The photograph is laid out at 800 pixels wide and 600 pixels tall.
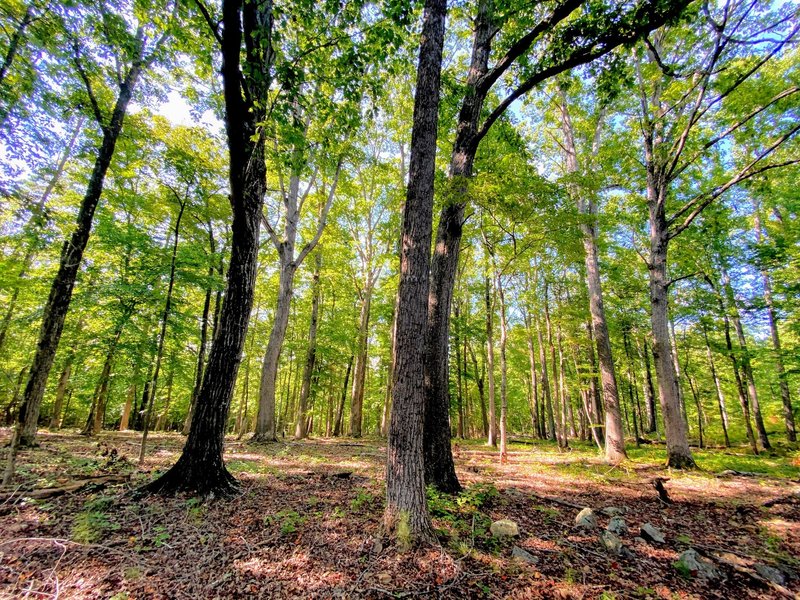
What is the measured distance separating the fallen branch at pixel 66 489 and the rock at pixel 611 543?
6.82 meters

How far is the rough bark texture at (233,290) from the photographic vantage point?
441 centimetres

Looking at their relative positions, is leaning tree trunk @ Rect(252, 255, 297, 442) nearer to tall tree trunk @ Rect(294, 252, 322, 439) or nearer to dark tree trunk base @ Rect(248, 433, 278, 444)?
dark tree trunk base @ Rect(248, 433, 278, 444)

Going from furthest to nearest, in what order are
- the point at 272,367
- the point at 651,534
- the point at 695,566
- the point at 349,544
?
the point at 272,367
the point at 651,534
the point at 349,544
the point at 695,566

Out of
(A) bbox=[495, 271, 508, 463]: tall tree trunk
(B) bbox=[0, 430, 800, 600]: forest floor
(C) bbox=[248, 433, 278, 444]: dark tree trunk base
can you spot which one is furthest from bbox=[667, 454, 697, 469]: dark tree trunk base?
(C) bbox=[248, 433, 278, 444]: dark tree trunk base

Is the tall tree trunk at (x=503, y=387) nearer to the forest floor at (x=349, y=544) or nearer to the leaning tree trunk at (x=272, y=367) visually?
the forest floor at (x=349, y=544)

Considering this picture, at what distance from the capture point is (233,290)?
5.07 m

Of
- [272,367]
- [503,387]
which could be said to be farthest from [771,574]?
[272,367]

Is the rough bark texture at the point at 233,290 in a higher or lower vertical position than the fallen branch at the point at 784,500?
higher

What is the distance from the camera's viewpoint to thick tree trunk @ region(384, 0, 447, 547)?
3494 mm

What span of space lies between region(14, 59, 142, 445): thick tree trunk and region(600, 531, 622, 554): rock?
9.74 m

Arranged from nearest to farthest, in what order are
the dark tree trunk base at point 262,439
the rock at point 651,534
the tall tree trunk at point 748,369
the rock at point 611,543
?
the rock at point 611,543, the rock at point 651,534, the dark tree trunk base at point 262,439, the tall tree trunk at point 748,369

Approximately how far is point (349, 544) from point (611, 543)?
10.1 feet

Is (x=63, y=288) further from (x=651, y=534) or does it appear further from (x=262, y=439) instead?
(x=651, y=534)

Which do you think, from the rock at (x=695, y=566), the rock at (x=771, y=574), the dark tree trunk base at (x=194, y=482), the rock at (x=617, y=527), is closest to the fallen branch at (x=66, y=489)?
the dark tree trunk base at (x=194, y=482)
